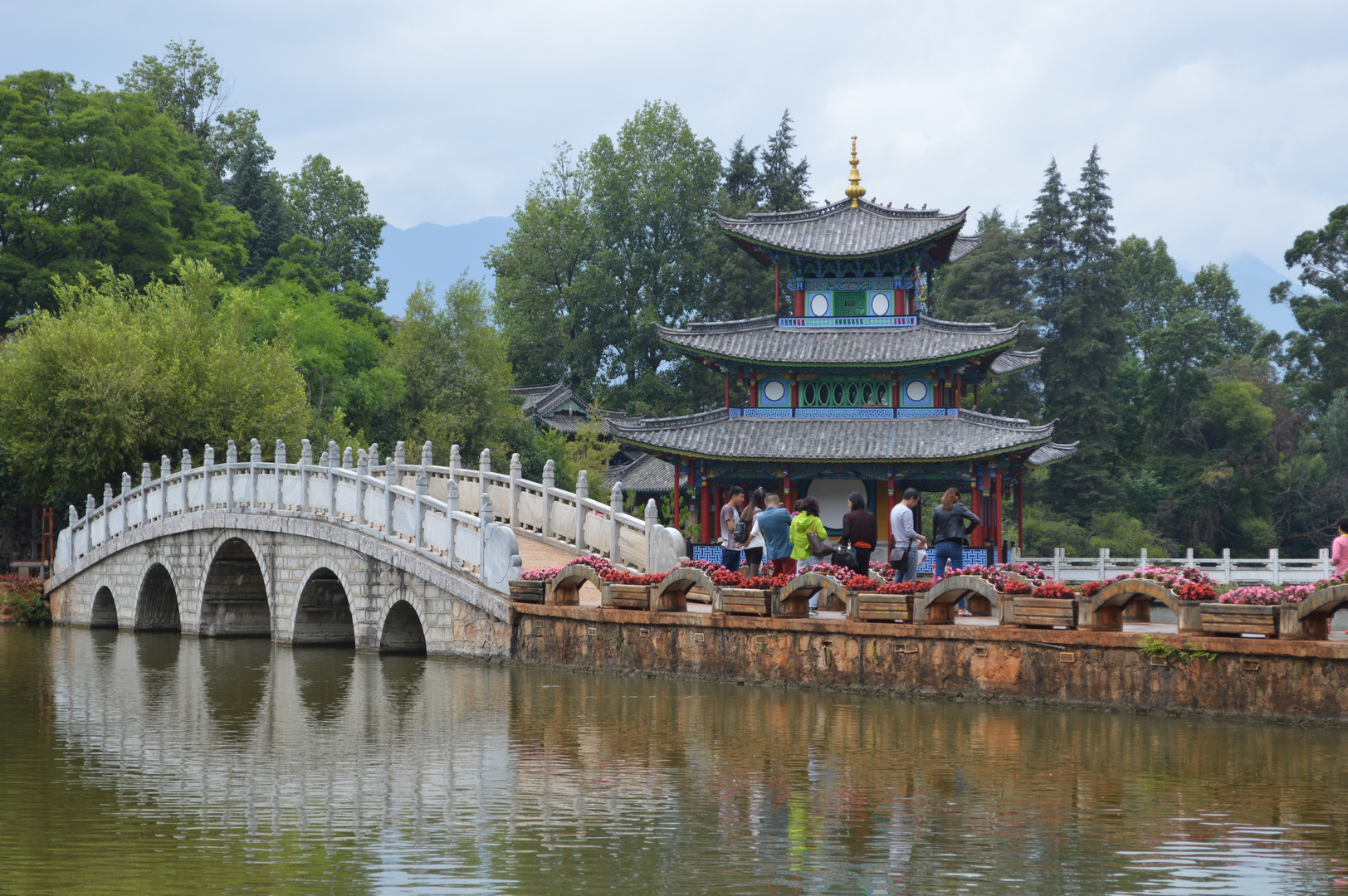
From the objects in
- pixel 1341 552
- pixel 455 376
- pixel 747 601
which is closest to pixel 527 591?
pixel 747 601

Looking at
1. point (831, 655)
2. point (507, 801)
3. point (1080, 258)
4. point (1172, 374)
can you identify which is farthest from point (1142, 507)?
point (507, 801)

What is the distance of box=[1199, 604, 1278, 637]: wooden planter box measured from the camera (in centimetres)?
1271

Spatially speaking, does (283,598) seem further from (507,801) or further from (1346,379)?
(1346,379)

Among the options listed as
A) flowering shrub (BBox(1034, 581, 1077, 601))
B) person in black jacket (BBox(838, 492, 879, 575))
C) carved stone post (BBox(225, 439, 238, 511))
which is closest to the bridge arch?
carved stone post (BBox(225, 439, 238, 511))

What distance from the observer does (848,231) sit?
3509cm

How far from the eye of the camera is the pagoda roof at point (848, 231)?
111 feet

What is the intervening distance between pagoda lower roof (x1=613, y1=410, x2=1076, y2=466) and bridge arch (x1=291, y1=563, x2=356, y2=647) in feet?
33.5

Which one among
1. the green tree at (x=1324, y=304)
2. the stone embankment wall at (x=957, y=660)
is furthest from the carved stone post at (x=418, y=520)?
the green tree at (x=1324, y=304)

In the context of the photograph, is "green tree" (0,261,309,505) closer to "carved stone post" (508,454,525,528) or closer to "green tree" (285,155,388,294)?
"carved stone post" (508,454,525,528)

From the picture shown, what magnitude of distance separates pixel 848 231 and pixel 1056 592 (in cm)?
2199

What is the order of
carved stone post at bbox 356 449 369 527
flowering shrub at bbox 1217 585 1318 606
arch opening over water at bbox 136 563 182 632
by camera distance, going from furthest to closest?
arch opening over water at bbox 136 563 182 632 → carved stone post at bbox 356 449 369 527 → flowering shrub at bbox 1217 585 1318 606

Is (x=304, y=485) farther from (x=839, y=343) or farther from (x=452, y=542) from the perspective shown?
(x=839, y=343)

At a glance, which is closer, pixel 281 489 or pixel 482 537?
pixel 482 537

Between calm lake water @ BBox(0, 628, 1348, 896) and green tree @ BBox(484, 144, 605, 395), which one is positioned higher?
green tree @ BBox(484, 144, 605, 395)
